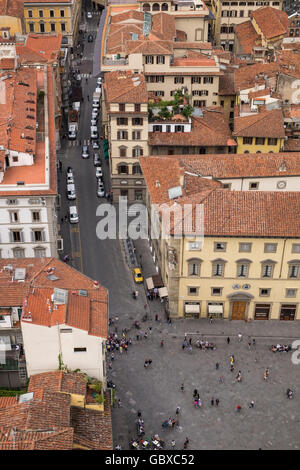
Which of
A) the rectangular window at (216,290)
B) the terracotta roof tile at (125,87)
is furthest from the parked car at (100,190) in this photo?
the rectangular window at (216,290)

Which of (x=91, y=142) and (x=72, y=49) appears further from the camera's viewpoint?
(x=72, y=49)

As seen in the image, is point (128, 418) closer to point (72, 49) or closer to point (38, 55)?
point (38, 55)

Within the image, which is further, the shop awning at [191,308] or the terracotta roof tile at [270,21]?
the terracotta roof tile at [270,21]

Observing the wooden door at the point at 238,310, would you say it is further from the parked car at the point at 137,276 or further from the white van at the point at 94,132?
the white van at the point at 94,132

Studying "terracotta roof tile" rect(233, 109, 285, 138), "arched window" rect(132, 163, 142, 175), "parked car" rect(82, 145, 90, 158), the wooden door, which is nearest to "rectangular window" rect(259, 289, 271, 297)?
the wooden door

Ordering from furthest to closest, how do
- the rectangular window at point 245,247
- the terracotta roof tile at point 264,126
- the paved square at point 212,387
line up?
the terracotta roof tile at point 264,126, the rectangular window at point 245,247, the paved square at point 212,387

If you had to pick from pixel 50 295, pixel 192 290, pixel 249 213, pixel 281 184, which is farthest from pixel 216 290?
pixel 50 295

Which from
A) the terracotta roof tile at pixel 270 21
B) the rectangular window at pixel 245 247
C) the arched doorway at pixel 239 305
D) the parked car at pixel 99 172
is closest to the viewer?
the rectangular window at pixel 245 247

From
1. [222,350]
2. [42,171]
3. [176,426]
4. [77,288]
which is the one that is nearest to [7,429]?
[77,288]
